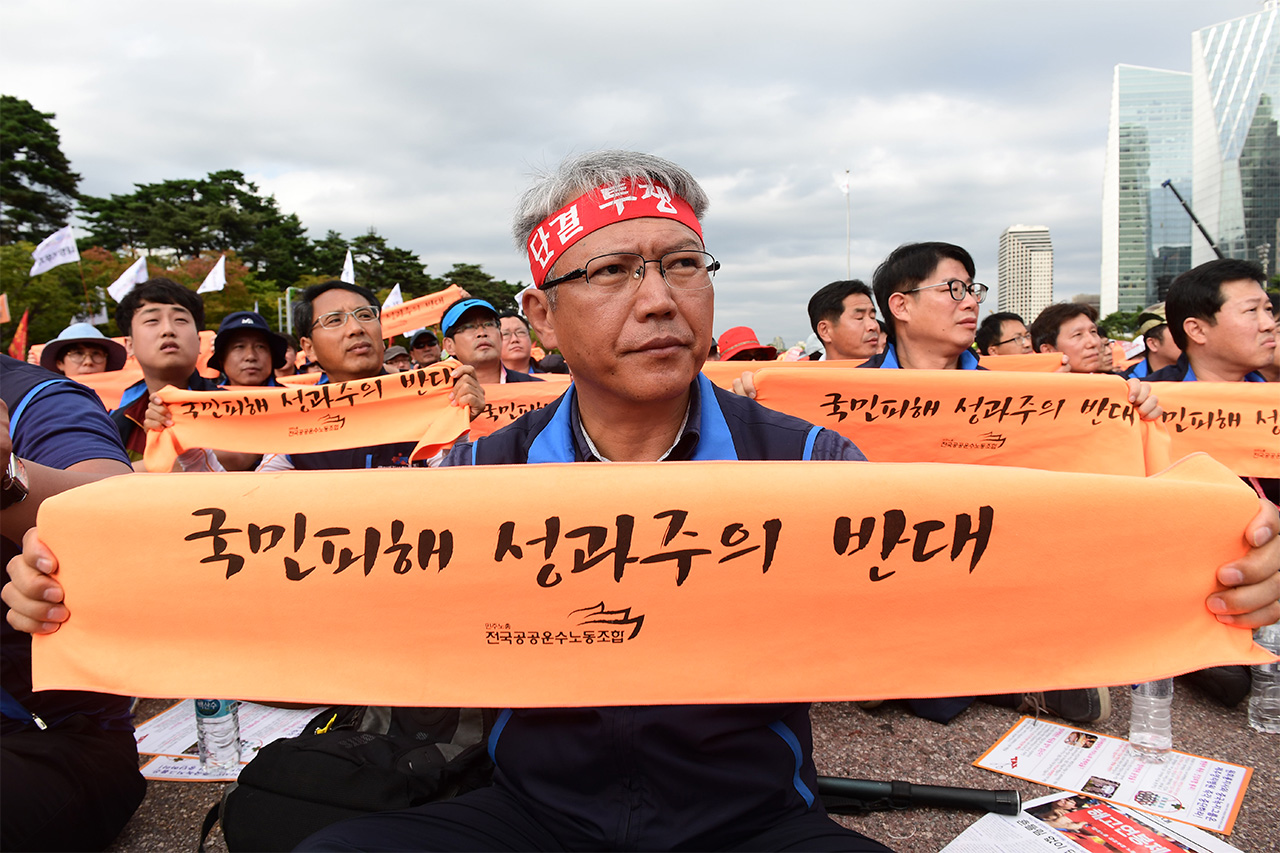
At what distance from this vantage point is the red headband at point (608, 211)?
2.13 metres

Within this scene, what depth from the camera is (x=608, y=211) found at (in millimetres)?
2133

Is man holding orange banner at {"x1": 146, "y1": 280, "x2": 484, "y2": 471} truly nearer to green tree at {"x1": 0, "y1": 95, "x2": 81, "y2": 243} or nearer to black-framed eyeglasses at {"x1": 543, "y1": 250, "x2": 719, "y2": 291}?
black-framed eyeglasses at {"x1": 543, "y1": 250, "x2": 719, "y2": 291}

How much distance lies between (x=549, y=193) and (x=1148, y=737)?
346cm

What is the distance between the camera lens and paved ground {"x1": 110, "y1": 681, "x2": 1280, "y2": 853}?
2730 mm

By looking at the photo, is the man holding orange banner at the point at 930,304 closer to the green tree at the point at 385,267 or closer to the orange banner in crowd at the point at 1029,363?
the orange banner in crowd at the point at 1029,363

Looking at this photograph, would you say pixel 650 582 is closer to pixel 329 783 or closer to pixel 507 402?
pixel 329 783

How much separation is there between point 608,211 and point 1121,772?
3100mm

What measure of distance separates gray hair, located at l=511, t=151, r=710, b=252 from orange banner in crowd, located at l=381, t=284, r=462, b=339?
39.7ft

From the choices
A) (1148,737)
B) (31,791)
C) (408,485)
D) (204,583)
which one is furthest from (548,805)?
(1148,737)

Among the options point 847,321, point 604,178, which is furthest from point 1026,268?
point 604,178

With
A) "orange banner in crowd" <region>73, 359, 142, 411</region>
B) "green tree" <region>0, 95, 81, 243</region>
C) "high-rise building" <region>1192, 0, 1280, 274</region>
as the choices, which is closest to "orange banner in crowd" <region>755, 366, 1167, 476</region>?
"orange banner in crowd" <region>73, 359, 142, 411</region>

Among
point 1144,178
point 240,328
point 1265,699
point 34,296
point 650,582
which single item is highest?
point 1144,178

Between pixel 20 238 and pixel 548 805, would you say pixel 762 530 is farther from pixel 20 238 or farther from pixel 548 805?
pixel 20 238

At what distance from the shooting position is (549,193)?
90.5 inches
